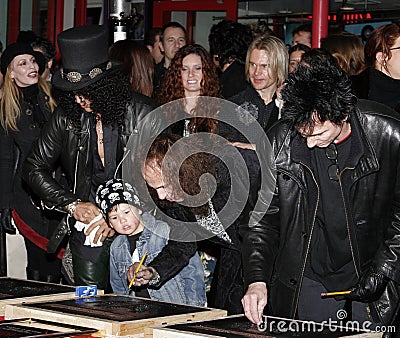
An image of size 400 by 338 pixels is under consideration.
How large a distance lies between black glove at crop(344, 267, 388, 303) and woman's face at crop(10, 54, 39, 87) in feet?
10.5

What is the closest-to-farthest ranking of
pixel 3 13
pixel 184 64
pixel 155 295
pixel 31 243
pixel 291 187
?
1. pixel 291 187
2. pixel 155 295
3. pixel 184 64
4. pixel 31 243
5. pixel 3 13

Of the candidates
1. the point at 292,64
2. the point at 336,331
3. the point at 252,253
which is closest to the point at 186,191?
the point at 252,253

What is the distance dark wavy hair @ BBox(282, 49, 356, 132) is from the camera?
3.11 m

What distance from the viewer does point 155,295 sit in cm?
398

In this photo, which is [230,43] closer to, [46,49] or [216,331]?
[46,49]

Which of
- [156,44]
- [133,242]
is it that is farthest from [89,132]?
[156,44]

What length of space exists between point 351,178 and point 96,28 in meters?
1.66

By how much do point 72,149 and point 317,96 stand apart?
1.58 meters

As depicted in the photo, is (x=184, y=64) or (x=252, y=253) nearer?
(x=252, y=253)

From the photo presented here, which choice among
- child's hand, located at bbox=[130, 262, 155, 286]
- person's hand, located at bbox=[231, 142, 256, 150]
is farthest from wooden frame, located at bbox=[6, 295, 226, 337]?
person's hand, located at bbox=[231, 142, 256, 150]

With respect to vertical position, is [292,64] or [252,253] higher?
[292,64]

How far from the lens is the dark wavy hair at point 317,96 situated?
311 centimetres

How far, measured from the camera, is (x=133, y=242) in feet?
13.5

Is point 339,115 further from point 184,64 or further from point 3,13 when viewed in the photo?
point 3,13
